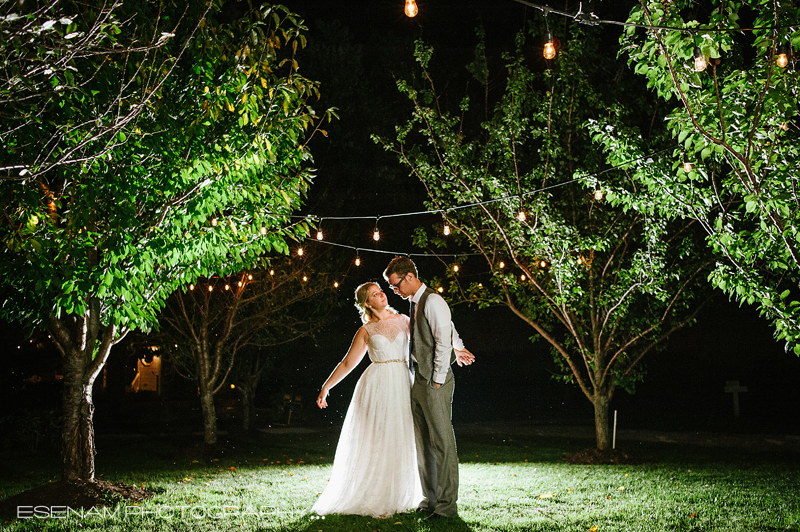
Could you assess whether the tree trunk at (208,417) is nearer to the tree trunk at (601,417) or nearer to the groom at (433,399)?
the tree trunk at (601,417)

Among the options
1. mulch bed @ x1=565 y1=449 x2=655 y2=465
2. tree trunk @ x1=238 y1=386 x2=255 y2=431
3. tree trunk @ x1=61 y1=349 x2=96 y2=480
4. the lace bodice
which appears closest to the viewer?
the lace bodice

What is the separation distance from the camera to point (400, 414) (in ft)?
17.0

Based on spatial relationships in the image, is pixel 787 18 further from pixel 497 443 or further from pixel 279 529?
pixel 497 443

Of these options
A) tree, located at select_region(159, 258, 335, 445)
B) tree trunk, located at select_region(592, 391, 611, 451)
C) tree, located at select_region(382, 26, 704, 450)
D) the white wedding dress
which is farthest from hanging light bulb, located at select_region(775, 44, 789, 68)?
tree, located at select_region(159, 258, 335, 445)

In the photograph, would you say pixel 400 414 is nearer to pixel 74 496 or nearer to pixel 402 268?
pixel 402 268

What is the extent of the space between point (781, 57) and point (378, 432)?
4.00 m

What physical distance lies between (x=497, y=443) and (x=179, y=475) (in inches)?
276

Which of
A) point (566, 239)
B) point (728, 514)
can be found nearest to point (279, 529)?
point (728, 514)

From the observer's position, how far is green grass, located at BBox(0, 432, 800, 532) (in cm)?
482

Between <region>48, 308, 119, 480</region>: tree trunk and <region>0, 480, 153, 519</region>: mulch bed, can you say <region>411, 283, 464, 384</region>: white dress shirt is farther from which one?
<region>48, 308, 119, 480</region>: tree trunk

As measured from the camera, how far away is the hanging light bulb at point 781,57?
3.97 m

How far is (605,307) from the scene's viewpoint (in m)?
9.76

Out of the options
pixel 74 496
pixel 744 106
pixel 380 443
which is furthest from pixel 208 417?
pixel 744 106

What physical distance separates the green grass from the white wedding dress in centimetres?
21
